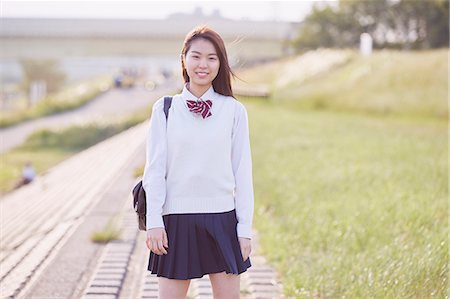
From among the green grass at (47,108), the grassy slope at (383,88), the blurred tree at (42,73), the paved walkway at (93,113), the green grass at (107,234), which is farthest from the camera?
the blurred tree at (42,73)

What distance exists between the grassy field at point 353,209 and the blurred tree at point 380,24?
22.3 metres

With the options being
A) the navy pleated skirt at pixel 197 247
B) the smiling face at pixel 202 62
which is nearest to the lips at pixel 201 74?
the smiling face at pixel 202 62

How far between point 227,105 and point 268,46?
142 ft

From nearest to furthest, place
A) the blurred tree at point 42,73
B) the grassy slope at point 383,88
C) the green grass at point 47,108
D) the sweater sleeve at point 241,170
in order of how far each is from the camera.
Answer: the sweater sleeve at point 241,170 < the grassy slope at point 383,88 < the green grass at point 47,108 < the blurred tree at point 42,73

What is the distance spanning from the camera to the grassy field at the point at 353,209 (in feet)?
12.9

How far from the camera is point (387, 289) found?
3650mm

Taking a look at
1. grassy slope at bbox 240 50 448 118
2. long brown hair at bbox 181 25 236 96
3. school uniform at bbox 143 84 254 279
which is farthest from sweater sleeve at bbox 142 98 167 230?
grassy slope at bbox 240 50 448 118

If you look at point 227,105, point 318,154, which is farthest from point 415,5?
point 227,105

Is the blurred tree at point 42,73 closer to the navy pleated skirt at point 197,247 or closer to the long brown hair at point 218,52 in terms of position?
the long brown hair at point 218,52

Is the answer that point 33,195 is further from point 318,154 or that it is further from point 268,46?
point 268,46

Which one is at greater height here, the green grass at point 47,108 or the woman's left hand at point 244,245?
the woman's left hand at point 244,245

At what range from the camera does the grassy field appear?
12.9 ft

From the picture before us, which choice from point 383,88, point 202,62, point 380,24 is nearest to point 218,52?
point 202,62

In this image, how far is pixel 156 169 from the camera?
280 centimetres
